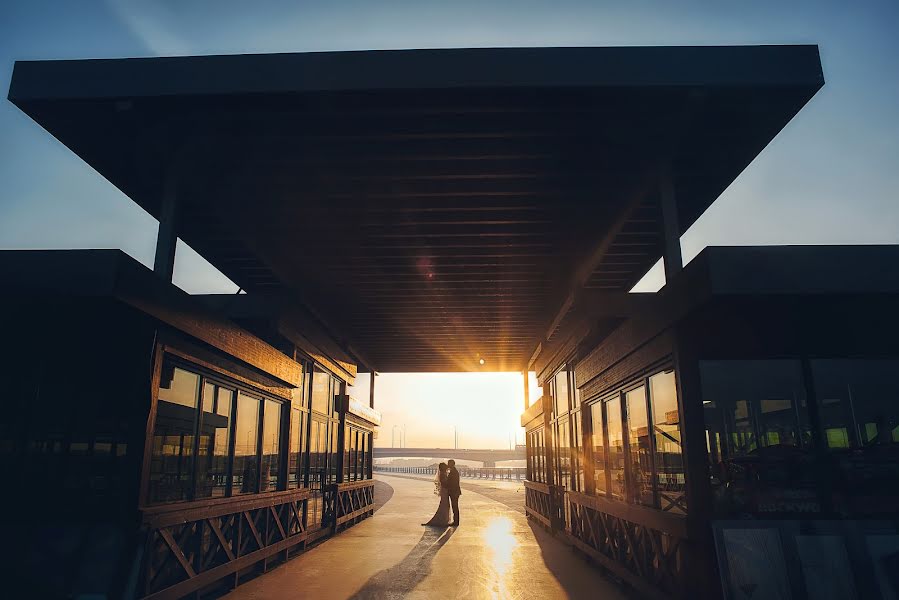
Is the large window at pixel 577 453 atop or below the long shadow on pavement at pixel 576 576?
atop

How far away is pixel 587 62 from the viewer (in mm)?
5895

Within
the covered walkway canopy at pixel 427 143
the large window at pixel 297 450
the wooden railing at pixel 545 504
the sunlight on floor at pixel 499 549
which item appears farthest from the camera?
the wooden railing at pixel 545 504

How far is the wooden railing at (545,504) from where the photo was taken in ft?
45.9

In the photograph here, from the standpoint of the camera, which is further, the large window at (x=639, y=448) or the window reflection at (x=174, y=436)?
the large window at (x=639, y=448)

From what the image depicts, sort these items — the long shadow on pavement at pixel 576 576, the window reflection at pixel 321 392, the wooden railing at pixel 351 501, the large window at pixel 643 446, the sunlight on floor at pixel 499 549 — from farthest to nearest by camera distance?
the wooden railing at pixel 351 501
the window reflection at pixel 321 392
the sunlight on floor at pixel 499 549
the long shadow on pavement at pixel 576 576
the large window at pixel 643 446

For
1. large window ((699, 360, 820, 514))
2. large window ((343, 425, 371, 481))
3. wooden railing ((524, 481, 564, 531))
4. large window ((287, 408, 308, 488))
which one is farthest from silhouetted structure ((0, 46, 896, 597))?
large window ((343, 425, 371, 481))

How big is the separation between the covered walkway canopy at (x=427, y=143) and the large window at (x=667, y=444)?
61.7 inches

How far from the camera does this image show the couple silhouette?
617 inches

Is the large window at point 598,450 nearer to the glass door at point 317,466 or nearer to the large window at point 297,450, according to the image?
the large window at point 297,450

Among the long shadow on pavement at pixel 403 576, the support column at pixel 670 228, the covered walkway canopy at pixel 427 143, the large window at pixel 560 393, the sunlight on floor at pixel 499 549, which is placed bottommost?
the sunlight on floor at pixel 499 549

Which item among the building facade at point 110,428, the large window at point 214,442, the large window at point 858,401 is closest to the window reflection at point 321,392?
the large window at point 214,442

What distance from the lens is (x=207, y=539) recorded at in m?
7.56

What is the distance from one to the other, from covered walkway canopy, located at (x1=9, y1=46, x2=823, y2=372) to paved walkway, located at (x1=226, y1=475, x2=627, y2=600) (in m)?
3.96

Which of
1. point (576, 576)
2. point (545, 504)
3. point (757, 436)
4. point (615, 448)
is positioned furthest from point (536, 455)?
point (757, 436)
